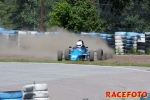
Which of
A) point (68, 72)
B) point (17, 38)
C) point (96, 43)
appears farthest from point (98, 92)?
point (17, 38)

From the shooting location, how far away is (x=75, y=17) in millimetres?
42656

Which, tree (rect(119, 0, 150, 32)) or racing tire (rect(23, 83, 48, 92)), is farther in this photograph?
tree (rect(119, 0, 150, 32))

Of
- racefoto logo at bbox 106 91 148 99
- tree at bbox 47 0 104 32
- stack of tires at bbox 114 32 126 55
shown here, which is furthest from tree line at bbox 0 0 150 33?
racefoto logo at bbox 106 91 148 99

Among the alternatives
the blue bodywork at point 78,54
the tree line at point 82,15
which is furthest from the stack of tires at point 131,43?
the blue bodywork at point 78,54

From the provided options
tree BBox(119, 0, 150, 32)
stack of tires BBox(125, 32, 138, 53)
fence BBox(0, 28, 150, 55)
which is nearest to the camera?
fence BBox(0, 28, 150, 55)

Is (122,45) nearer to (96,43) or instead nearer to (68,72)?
(96,43)

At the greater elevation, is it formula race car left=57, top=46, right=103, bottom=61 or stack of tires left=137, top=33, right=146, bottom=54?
stack of tires left=137, top=33, right=146, bottom=54

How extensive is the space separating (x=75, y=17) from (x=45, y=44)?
5.13 m

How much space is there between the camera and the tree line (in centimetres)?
4266

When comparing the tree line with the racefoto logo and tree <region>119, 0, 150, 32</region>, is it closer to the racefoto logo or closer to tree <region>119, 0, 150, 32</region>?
tree <region>119, 0, 150, 32</region>

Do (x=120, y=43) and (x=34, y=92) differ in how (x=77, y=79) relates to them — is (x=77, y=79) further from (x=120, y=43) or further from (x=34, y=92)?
(x=120, y=43)

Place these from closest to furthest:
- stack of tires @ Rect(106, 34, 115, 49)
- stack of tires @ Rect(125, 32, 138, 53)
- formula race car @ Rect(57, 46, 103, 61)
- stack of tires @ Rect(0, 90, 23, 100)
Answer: stack of tires @ Rect(0, 90, 23, 100) → formula race car @ Rect(57, 46, 103, 61) → stack of tires @ Rect(125, 32, 138, 53) → stack of tires @ Rect(106, 34, 115, 49)

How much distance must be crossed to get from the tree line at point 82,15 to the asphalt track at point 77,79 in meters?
19.3

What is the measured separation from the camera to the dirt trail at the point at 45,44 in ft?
120
